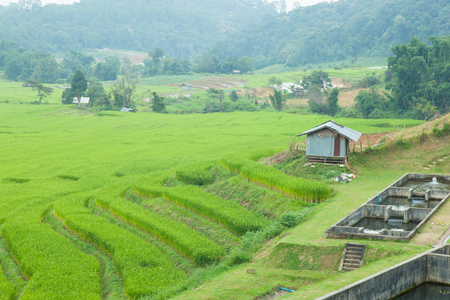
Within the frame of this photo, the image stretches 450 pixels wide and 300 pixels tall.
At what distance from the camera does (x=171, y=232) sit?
718 inches

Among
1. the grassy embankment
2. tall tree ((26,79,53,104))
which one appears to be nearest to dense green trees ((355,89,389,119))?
the grassy embankment

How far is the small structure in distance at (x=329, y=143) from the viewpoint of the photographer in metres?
25.5

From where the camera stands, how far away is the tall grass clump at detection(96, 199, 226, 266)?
16.4 meters

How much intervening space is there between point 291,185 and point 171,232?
21.0 ft

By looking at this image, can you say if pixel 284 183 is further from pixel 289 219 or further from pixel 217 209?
pixel 217 209

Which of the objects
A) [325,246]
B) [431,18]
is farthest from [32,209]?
[431,18]

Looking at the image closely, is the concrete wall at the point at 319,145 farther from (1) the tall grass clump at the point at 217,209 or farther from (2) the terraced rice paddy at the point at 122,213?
(1) the tall grass clump at the point at 217,209

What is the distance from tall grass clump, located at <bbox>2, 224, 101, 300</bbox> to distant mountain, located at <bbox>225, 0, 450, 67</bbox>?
10453 cm

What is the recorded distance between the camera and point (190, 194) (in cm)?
2323

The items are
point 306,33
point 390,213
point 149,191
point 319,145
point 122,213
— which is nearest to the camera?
point 390,213

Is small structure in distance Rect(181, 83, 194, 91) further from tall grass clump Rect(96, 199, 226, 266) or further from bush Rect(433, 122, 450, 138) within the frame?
tall grass clump Rect(96, 199, 226, 266)

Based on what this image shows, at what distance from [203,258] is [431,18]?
362ft

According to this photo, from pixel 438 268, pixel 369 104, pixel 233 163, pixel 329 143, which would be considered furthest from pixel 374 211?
pixel 369 104

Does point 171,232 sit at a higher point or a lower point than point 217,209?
lower
